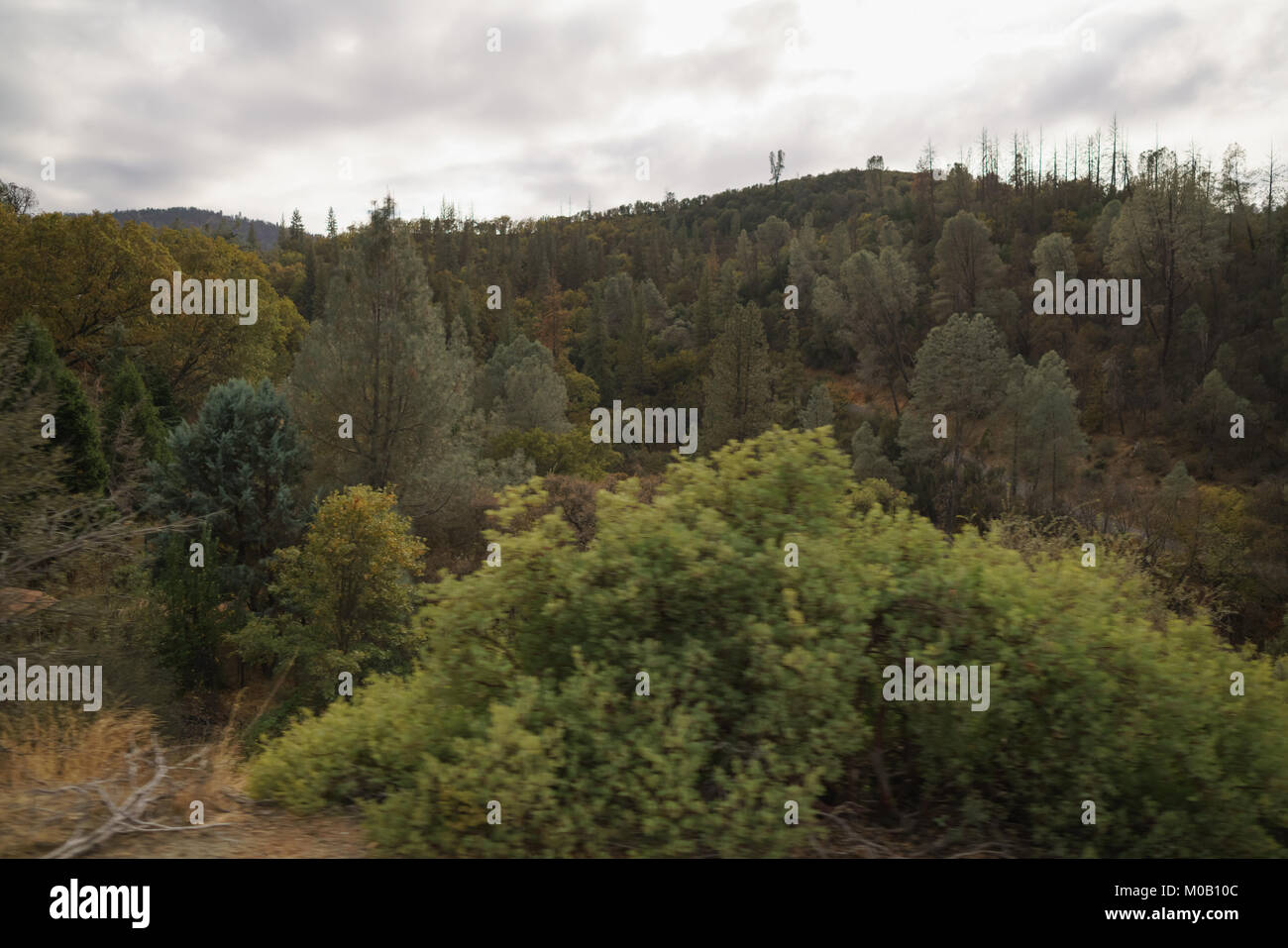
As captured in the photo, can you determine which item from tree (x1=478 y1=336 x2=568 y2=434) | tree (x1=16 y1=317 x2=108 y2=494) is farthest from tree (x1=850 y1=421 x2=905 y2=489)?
tree (x1=16 y1=317 x2=108 y2=494)

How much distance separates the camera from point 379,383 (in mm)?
23703

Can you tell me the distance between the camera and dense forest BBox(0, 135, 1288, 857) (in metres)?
4.09

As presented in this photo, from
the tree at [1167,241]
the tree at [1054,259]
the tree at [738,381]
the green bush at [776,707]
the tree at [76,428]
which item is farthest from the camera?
the tree at [1054,259]

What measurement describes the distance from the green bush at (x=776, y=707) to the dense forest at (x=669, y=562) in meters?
0.02

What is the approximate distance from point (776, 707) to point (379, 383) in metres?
22.0

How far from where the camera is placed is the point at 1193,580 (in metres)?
30.9

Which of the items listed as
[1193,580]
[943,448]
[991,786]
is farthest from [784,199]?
[991,786]

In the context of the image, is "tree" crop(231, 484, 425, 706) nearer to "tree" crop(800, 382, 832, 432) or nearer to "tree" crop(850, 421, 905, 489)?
"tree" crop(850, 421, 905, 489)

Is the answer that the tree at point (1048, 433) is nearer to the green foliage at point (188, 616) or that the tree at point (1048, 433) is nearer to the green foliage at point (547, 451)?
the green foliage at point (547, 451)

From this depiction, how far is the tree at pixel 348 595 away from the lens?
17.3 m

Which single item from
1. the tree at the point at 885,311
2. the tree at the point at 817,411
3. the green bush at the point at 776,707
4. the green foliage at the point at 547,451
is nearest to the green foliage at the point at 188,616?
the green bush at the point at 776,707

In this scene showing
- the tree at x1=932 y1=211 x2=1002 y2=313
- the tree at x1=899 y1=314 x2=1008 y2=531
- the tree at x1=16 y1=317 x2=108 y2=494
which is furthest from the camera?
the tree at x1=932 y1=211 x2=1002 y2=313

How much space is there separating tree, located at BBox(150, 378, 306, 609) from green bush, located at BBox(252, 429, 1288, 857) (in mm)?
19038
